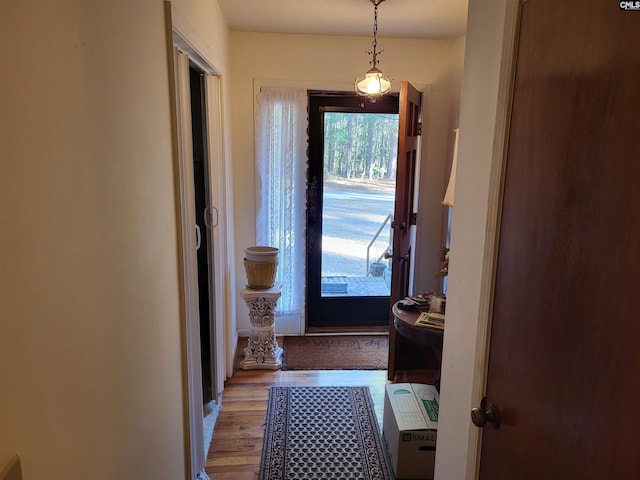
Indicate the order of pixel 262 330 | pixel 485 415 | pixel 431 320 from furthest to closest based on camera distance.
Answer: pixel 262 330
pixel 431 320
pixel 485 415

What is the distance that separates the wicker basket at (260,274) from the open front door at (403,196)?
2.83 feet

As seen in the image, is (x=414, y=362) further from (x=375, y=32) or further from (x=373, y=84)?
(x=375, y=32)

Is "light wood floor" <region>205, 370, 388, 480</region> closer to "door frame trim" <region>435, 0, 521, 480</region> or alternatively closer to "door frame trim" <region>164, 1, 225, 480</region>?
"door frame trim" <region>164, 1, 225, 480</region>

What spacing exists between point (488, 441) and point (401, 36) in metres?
3.02

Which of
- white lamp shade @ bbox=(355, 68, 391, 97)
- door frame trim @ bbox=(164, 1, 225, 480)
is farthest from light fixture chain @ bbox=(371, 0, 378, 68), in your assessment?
door frame trim @ bbox=(164, 1, 225, 480)

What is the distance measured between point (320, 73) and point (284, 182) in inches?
35.0

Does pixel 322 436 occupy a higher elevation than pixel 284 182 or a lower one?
lower

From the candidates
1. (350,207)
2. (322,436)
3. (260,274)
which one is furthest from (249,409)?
(350,207)

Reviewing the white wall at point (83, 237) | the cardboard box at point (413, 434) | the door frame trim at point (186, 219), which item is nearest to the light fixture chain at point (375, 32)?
the door frame trim at point (186, 219)

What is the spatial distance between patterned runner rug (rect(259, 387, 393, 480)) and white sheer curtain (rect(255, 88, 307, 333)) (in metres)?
0.97

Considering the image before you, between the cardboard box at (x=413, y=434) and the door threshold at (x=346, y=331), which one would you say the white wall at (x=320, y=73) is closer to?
the door threshold at (x=346, y=331)

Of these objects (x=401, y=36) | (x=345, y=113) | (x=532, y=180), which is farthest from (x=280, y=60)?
(x=532, y=180)

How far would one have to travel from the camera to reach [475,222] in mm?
1244

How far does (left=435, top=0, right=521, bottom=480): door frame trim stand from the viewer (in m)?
1.08
